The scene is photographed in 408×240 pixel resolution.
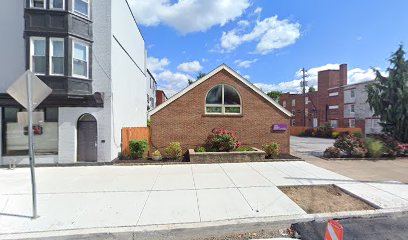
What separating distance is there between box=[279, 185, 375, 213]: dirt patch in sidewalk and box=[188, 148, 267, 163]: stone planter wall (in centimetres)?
433

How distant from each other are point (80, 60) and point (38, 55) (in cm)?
171

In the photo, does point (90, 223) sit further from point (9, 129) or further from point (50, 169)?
point (9, 129)

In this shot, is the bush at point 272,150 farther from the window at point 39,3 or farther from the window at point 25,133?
the window at point 39,3

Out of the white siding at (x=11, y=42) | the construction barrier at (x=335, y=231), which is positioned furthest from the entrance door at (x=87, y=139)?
the construction barrier at (x=335, y=231)

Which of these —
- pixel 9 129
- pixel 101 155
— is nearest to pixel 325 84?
pixel 101 155

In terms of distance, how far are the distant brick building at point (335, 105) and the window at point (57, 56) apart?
33634 mm

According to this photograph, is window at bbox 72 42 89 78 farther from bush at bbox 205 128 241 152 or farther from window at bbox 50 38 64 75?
bush at bbox 205 128 241 152

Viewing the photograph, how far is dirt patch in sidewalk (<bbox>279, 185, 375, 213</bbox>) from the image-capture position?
561cm

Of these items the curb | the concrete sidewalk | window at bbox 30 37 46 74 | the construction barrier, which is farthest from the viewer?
window at bbox 30 37 46 74

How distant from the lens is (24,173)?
936cm

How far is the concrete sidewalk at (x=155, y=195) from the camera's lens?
4.88 metres

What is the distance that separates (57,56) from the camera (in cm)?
1048

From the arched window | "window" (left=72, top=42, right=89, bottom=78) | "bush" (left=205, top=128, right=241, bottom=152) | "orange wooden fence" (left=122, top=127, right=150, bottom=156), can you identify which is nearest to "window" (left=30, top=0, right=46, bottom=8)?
"window" (left=72, top=42, right=89, bottom=78)

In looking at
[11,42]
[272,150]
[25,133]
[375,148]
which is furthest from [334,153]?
[11,42]
